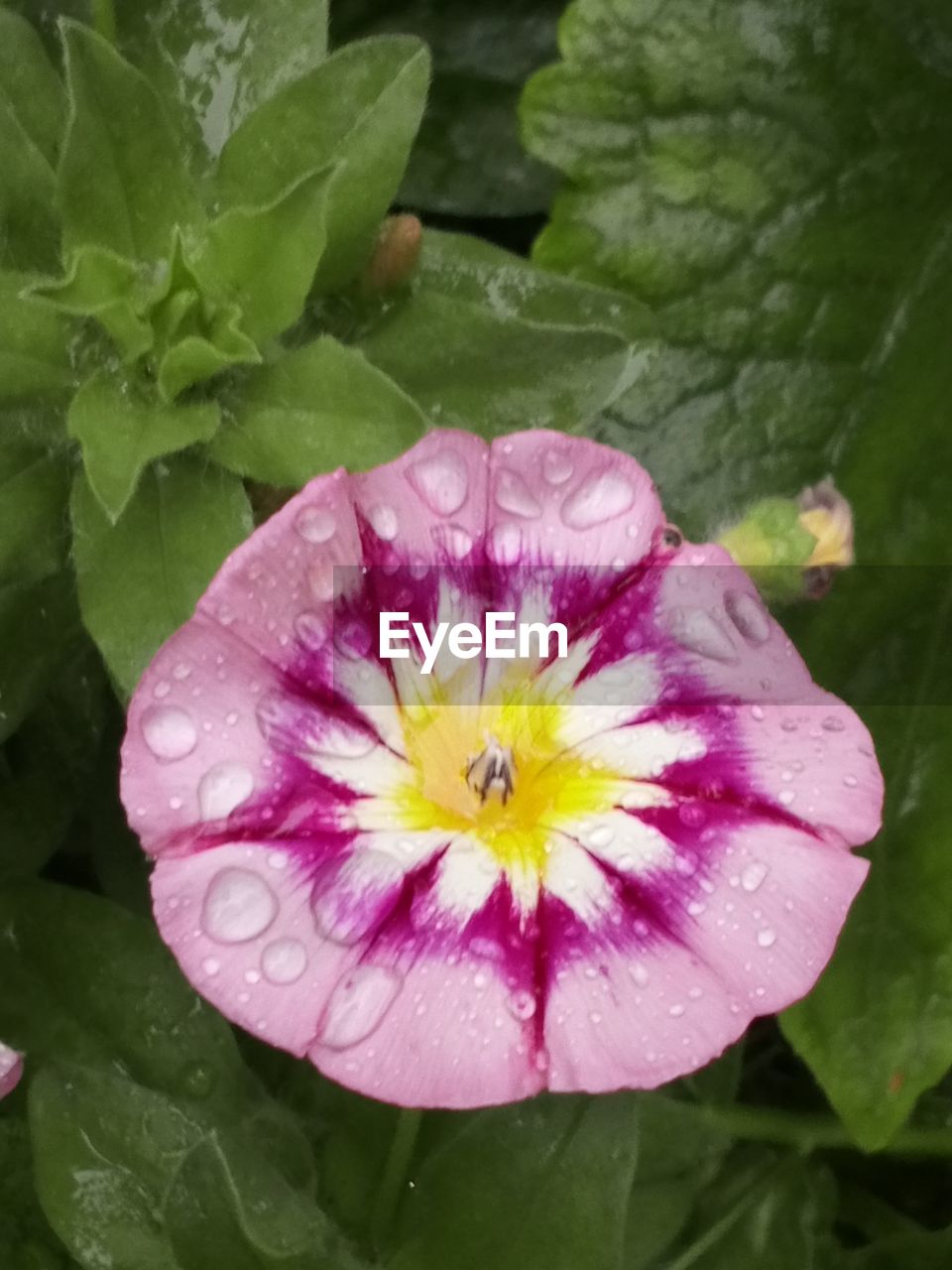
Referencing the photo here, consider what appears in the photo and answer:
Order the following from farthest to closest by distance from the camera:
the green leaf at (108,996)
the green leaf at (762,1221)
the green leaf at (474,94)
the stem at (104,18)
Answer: the green leaf at (474,94) → the green leaf at (762,1221) → the green leaf at (108,996) → the stem at (104,18)

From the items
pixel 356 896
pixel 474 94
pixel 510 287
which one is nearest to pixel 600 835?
pixel 356 896

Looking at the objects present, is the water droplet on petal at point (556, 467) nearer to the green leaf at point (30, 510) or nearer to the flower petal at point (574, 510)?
the flower petal at point (574, 510)

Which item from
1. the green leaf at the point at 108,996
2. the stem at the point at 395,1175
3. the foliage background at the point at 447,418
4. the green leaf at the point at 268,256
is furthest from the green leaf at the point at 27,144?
the stem at the point at 395,1175

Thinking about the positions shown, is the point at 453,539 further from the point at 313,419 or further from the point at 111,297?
the point at 111,297

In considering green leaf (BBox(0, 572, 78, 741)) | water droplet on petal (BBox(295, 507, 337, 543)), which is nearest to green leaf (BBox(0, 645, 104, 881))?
green leaf (BBox(0, 572, 78, 741))

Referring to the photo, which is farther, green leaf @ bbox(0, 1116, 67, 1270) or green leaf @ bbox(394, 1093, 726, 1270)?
green leaf @ bbox(0, 1116, 67, 1270)

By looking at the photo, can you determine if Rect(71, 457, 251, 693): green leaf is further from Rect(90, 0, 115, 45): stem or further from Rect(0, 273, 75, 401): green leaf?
Rect(90, 0, 115, 45): stem

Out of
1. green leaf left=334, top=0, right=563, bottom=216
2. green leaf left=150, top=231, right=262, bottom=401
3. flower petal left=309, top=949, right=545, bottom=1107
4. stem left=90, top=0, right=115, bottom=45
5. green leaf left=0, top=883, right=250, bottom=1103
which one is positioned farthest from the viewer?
green leaf left=334, top=0, right=563, bottom=216
